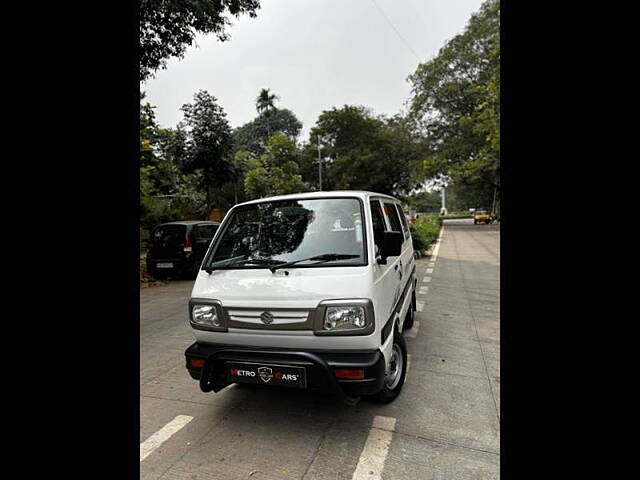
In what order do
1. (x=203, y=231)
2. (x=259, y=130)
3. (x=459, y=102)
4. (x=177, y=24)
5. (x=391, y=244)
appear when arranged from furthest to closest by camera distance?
(x=259, y=130), (x=459, y=102), (x=203, y=231), (x=177, y=24), (x=391, y=244)

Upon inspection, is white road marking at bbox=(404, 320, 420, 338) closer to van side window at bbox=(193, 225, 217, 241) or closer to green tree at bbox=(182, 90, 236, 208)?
van side window at bbox=(193, 225, 217, 241)

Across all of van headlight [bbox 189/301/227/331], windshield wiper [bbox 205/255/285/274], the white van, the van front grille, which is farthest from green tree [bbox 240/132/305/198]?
the van front grille

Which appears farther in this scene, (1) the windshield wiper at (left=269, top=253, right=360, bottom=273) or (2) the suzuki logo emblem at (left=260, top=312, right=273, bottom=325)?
(1) the windshield wiper at (left=269, top=253, right=360, bottom=273)

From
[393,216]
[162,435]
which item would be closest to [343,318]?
[162,435]

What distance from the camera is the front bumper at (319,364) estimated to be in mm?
2680

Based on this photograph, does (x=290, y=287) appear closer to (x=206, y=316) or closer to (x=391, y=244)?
(x=206, y=316)

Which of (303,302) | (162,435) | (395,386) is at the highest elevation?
(303,302)

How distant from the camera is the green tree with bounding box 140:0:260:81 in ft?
14.2

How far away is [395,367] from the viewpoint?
11.6ft

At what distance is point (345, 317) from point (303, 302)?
32cm

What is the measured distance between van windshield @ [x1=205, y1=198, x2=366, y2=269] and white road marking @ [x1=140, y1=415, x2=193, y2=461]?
131 centimetres
